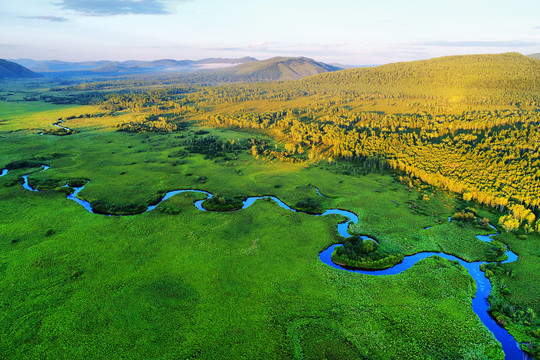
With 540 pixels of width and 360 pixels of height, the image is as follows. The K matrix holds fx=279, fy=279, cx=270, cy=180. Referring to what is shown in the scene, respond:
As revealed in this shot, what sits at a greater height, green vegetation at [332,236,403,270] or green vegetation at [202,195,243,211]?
green vegetation at [202,195,243,211]

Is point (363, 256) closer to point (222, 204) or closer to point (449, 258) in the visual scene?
point (449, 258)

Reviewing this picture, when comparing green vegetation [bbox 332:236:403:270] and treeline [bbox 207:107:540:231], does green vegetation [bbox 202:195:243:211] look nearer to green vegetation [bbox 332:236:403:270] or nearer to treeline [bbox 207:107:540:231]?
green vegetation [bbox 332:236:403:270]

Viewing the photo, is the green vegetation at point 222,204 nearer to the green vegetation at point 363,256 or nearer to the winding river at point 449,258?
the winding river at point 449,258

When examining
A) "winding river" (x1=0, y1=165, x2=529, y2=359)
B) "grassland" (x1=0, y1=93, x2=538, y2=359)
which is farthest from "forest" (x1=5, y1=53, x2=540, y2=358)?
"winding river" (x1=0, y1=165, x2=529, y2=359)

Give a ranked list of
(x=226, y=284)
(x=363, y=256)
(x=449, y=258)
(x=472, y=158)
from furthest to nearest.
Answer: (x=472, y=158)
(x=449, y=258)
(x=363, y=256)
(x=226, y=284)

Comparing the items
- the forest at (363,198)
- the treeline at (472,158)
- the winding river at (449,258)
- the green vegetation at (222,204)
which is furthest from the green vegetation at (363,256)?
the treeline at (472,158)

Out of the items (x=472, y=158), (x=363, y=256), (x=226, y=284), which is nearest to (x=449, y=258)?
(x=363, y=256)

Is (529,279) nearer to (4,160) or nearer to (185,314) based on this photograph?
(185,314)

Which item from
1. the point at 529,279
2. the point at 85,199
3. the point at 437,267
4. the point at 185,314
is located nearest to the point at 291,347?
the point at 185,314
